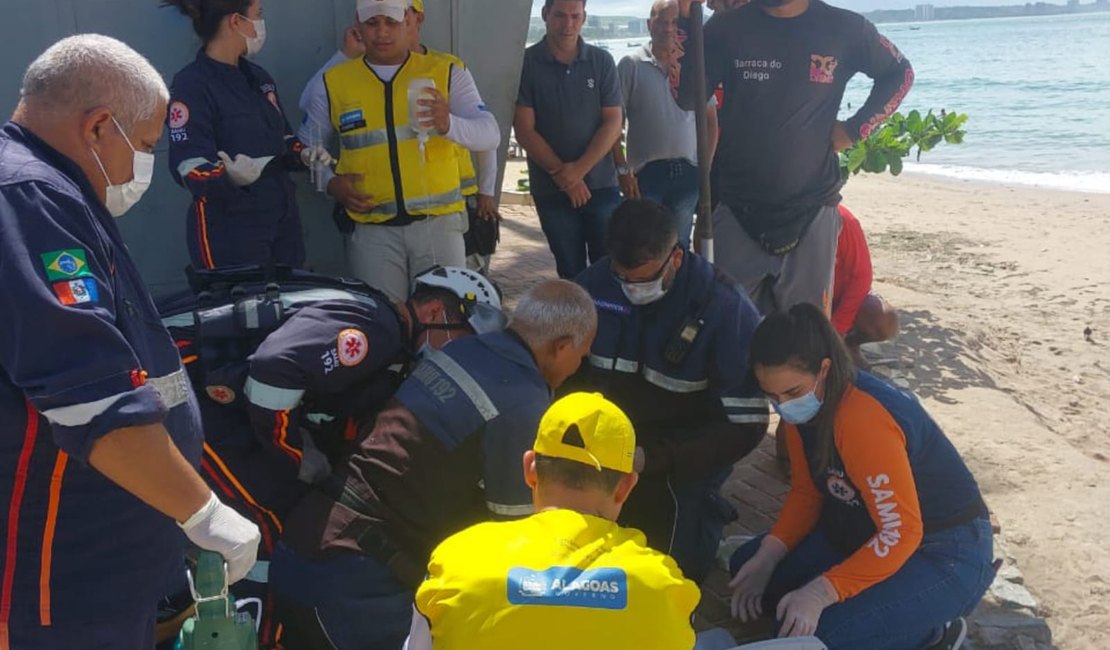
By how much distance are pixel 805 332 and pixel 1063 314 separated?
249 inches

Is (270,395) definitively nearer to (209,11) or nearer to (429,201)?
(429,201)

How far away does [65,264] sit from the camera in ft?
5.67

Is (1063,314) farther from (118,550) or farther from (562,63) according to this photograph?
(118,550)

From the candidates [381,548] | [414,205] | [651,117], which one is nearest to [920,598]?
[381,548]

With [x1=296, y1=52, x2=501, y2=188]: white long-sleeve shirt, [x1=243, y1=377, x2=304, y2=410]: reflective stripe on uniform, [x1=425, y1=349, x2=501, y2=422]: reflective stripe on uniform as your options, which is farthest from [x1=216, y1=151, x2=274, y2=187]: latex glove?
[x1=425, y1=349, x2=501, y2=422]: reflective stripe on uniform

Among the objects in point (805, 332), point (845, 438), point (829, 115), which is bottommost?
point (845, 438)

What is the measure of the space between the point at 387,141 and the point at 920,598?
2695mm

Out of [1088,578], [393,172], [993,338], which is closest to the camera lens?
[1088,578]

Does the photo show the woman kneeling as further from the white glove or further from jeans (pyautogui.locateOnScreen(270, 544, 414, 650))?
the white glove

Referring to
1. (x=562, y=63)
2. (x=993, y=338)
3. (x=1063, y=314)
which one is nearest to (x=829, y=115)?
(x=562, y=63)

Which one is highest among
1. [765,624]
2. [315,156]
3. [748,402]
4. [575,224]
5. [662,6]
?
[662,6]

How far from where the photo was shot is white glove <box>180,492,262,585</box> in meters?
1.98

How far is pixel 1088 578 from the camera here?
12.5 feet

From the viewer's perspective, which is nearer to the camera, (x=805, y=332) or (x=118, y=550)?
(x=118, y=550)
